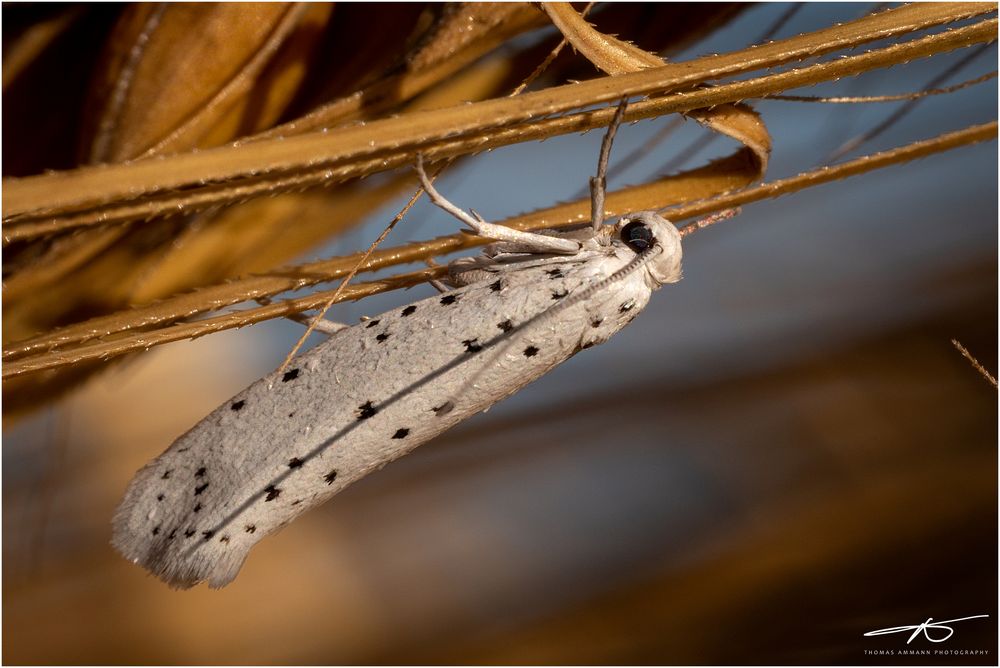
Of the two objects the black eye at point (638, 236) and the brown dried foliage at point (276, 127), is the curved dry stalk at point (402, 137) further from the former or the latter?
the black eye at point (638, 236)

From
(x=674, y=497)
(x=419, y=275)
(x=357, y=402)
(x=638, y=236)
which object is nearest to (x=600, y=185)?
(x=638, y=236)

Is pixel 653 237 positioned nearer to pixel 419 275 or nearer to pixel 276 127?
pixel 419 275

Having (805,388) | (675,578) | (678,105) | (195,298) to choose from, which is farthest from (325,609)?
(678,105)

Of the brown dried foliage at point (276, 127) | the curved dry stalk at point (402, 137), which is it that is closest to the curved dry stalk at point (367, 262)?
the brown dried foliage at point (276, 127)

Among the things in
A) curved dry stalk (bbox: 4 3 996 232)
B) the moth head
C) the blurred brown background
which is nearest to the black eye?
the moth head

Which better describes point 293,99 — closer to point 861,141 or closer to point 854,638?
point 861,141

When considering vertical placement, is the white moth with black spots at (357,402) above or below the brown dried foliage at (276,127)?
below
